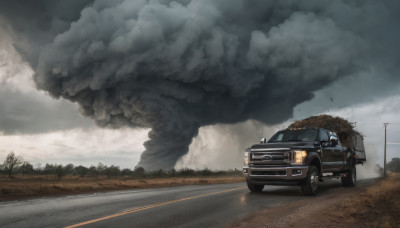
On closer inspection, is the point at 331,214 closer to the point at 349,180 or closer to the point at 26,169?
the point at 349,180

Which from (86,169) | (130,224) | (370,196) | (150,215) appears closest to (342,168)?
(370,196)

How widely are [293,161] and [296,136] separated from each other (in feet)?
6.75

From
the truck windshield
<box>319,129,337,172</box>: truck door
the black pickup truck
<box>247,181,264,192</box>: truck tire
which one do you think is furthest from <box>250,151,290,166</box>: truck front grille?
<box>319,129,337,172</box>: truck door

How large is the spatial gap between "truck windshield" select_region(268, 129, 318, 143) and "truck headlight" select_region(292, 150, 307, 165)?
143cm

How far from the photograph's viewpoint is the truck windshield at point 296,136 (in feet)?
37.7

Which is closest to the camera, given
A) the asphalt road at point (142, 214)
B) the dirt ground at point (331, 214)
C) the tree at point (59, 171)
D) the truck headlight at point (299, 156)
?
the dirt ground at point (331, 214)

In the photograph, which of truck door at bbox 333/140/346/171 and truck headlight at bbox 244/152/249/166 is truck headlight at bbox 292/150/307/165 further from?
truck door at bbox 333/140/346/171

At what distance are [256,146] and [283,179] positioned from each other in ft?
4.63

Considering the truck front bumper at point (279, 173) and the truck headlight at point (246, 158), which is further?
the truck headlight at point (246, 158)

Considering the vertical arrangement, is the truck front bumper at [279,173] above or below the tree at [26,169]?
above

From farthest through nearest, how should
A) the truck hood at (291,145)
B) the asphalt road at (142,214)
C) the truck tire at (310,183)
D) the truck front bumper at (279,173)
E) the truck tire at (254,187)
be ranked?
1. the truck tire at (254,187)
2. the truck hood at (291,145)
3. the truck tire at (310,183)
4. the truck front bumper at (279,173)
5. the asphalt road at (142,214)

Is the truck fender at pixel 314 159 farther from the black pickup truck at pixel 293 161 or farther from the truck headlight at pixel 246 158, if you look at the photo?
the truck headlight at pixel 246 158

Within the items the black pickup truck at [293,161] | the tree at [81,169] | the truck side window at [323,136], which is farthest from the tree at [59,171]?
the truck side window at [323,136]

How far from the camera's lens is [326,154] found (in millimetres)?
11625
